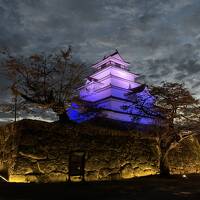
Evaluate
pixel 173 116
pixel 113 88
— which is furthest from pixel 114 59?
pixel 173 116

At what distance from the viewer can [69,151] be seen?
1139cm

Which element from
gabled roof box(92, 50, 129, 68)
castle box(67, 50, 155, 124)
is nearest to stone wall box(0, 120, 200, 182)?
castle box(67, 50, 155, 124)

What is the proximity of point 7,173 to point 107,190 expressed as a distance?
13.5 ft

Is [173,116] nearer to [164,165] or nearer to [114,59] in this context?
[164,165]

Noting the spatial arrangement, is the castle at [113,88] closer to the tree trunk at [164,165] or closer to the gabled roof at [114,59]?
the gabled roof at [114,59]

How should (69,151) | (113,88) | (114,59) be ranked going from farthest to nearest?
(114,59) < (113,88) < (69,151)

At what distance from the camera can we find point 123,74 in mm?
34625

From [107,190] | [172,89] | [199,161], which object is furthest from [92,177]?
[199,161]

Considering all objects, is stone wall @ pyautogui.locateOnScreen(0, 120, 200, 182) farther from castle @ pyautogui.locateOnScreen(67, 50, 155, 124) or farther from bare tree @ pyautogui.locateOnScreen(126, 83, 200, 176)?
castle @ pyautogui.locateOnScreen(67, 50, 155, 124)

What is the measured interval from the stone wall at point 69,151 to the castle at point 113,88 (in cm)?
1317

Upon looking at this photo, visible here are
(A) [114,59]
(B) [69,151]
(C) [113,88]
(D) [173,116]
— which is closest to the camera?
(B) [69,151]

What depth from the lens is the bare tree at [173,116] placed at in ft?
48.4

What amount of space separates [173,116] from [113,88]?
1698 cm

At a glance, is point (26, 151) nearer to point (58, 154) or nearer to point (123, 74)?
point (58, 154)
